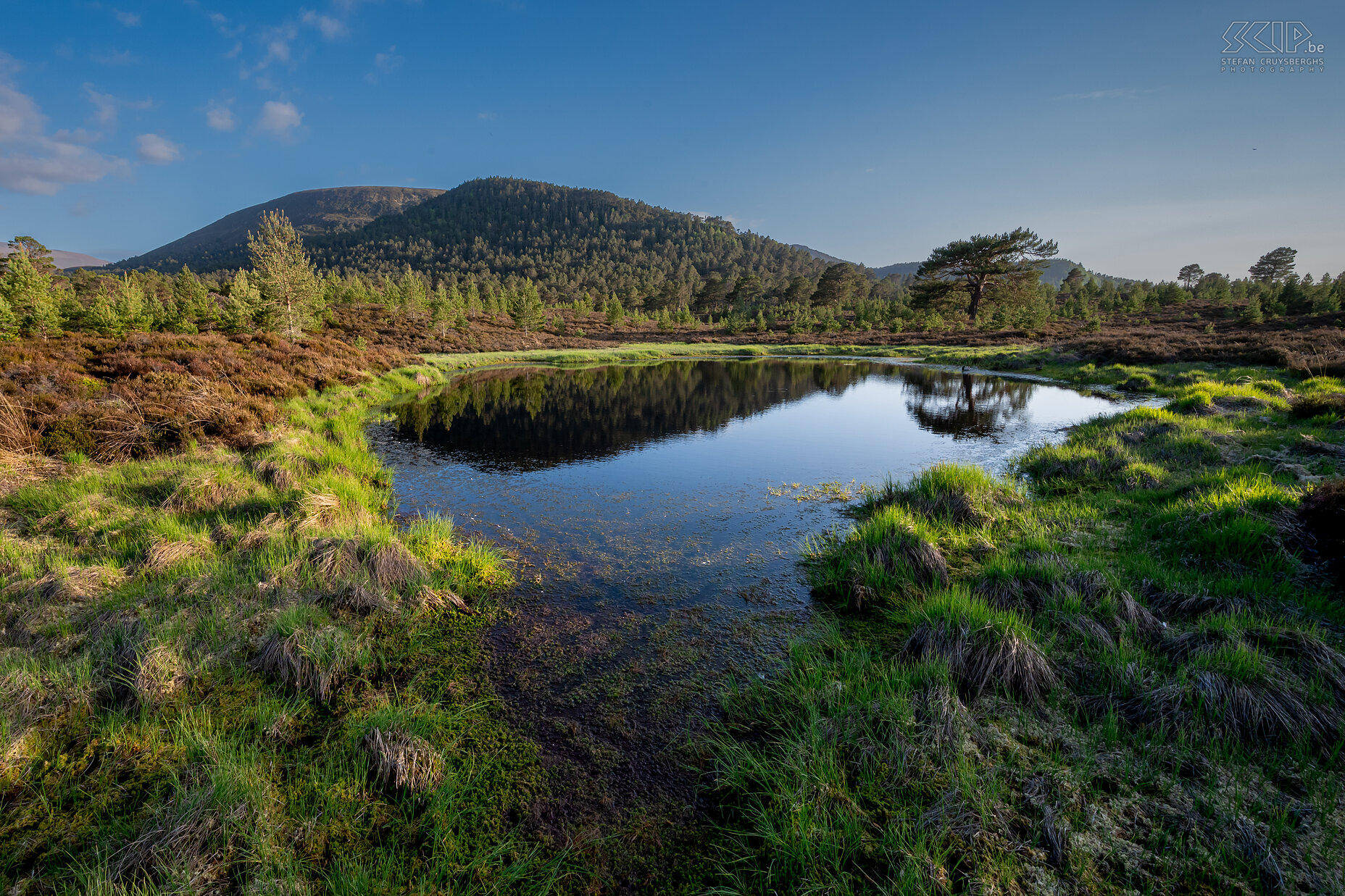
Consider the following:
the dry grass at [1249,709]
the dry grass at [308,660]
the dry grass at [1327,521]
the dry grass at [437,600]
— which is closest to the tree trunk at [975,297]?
the dry grass at [1327,521]

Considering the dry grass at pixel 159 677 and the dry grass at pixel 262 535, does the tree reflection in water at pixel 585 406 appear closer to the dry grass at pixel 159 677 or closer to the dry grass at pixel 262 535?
the dry grass at pixel 262 535

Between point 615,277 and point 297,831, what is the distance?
16564 centimetres

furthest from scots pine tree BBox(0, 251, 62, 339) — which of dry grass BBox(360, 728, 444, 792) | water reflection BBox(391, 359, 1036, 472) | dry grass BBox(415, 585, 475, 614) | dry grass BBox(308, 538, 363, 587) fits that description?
dry grass BBox(360, 728, 444, 792)

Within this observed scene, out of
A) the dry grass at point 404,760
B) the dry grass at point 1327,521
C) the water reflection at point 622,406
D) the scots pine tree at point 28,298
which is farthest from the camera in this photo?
the scots pine tree at point 28,298

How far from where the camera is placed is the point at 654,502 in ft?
37.3

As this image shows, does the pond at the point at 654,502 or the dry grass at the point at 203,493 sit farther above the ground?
the dry grass at the point at 203,493

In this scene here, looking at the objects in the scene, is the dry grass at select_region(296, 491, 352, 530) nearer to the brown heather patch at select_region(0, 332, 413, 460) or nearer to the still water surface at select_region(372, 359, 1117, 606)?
the still water surface at select_region(372, 359, 1117, 606)

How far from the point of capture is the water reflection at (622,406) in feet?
55.7

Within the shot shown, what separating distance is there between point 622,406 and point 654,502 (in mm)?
14489

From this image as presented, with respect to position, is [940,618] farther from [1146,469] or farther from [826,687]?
[1146,469]

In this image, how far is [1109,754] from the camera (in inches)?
151

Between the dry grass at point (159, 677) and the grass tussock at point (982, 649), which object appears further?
the grass tussock at point (982, 649)

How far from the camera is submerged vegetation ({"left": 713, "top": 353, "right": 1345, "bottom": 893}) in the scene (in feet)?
10.2

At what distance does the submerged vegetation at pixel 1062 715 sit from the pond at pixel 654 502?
93 centimetres
